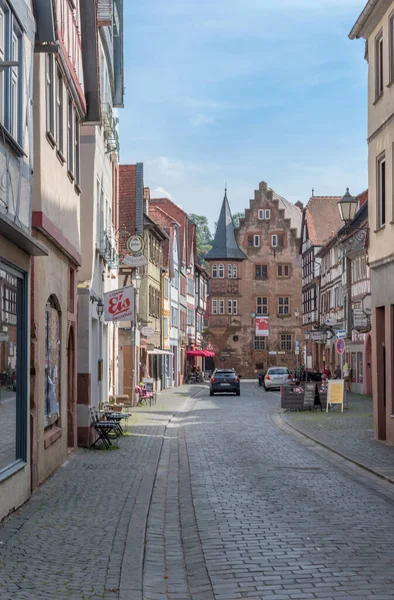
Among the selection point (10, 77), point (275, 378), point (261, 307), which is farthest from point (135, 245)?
point (261, 307)


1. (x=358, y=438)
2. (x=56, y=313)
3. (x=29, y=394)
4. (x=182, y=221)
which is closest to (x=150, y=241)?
(x=182, y=221)

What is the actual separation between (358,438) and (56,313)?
9352 millimetres

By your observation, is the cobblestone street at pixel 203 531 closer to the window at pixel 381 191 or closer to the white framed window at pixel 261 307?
the window at pixel 381 191

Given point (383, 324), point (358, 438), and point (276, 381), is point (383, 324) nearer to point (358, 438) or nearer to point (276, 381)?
point (358, 438)

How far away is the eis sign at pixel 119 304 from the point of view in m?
24.3

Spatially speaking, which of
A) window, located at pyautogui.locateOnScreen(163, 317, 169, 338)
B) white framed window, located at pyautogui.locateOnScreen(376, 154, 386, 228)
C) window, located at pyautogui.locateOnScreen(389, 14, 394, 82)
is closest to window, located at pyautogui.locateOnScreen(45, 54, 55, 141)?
window, located at pyautogui.locateOnScreen(389, 14, 394, 82)

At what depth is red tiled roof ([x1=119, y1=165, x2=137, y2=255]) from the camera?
42.2 m

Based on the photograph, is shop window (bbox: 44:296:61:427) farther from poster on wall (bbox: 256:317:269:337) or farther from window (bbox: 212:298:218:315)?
window (bbox: 212:298:218:315)

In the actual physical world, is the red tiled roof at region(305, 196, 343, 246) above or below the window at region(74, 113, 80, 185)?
above

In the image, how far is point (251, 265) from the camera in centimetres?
9425

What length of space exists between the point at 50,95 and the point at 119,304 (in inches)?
417

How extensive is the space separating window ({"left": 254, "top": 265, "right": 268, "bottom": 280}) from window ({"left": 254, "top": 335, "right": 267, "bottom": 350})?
596cm

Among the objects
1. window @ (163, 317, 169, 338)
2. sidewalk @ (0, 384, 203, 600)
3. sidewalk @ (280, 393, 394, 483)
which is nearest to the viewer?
sidewalk @ (0, 384, 203, 600)

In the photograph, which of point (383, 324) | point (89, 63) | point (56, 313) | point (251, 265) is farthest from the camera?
point (251, 265)
